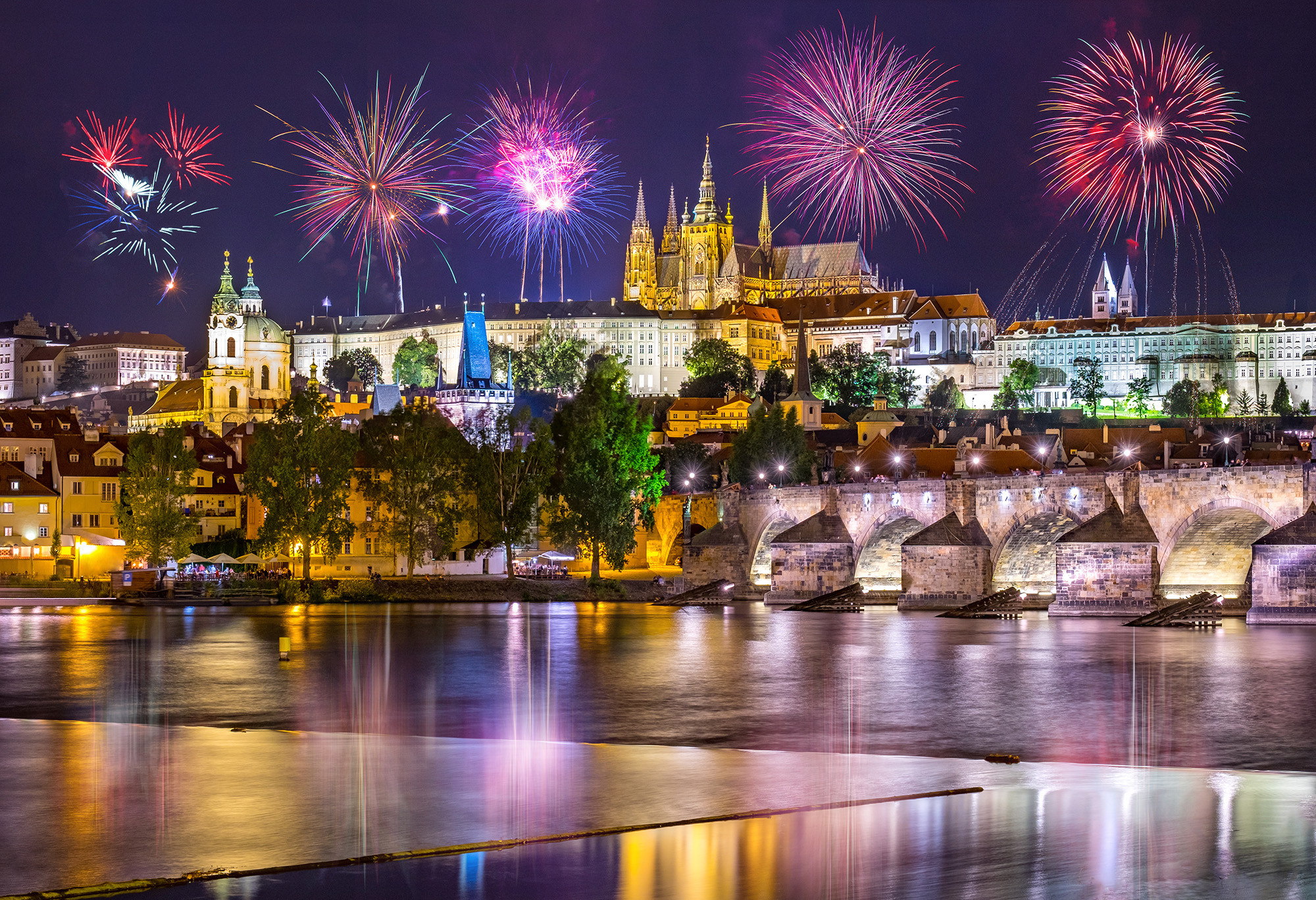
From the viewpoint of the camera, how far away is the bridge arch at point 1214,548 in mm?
47344

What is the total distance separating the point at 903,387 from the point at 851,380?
14.7 metres

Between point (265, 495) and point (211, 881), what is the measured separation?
4959cm

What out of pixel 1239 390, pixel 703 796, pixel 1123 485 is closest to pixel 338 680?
pixel 703 796

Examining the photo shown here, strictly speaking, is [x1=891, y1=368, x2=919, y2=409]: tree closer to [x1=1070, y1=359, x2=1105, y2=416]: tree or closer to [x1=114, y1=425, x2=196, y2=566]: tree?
[x1=1070, y1=359, x2=1105, y2=416]: tree

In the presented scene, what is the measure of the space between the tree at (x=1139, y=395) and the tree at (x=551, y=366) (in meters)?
59.0

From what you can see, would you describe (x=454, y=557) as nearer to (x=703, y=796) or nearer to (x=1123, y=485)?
(x=1123, y=485)

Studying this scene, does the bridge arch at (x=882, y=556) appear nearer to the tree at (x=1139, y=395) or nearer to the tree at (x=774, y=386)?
the tree at (x=774, y=386)

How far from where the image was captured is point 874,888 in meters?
13.5

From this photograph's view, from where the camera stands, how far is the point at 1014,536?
55531mm

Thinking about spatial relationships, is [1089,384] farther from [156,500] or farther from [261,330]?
[156,500]

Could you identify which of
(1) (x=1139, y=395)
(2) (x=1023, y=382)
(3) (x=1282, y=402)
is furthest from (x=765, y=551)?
(3) (x=1282, y=402)

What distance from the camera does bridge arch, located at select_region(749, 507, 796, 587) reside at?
65.9 meters

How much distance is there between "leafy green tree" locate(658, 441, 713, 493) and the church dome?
5098cm

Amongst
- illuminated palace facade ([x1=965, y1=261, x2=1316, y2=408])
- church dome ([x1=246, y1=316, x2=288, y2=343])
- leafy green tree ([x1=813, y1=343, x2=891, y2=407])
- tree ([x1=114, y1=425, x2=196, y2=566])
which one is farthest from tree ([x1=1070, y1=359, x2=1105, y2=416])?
tree ([x1=114, y1=425, x2=196, y2=566])
